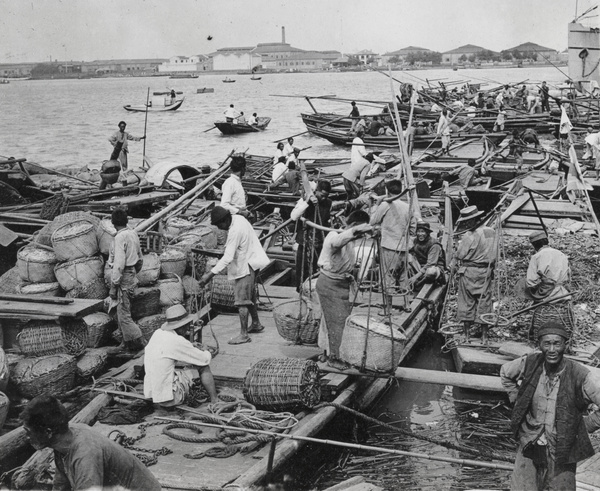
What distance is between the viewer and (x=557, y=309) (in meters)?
6.96

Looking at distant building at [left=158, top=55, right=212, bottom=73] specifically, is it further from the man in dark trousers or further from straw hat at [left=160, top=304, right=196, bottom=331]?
the man in dark trousers

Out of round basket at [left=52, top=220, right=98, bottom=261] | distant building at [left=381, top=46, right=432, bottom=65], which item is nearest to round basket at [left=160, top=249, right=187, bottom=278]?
round basket at [left=52, top=220, right=98, bottom=261]

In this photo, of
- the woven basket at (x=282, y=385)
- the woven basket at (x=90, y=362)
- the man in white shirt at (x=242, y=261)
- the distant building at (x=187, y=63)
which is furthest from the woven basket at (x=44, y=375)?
the distant building at (x=187, y=63)

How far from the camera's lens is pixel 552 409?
158 inches

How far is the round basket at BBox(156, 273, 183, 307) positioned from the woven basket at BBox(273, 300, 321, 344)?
1.65 m

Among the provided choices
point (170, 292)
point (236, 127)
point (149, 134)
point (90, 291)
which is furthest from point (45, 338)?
point (149, 134)

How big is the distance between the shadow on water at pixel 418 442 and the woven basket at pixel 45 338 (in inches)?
117

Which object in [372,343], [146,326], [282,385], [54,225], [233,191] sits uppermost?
[233,191]

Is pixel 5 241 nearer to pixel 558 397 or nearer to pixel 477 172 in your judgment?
pixel 558 397

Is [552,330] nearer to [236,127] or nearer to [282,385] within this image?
[282,385]

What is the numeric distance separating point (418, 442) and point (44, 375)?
3850 millimetres

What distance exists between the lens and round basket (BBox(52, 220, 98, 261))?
7875 mm

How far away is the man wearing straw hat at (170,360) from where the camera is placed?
5.73 m

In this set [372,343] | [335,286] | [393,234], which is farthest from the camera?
[393,234]
